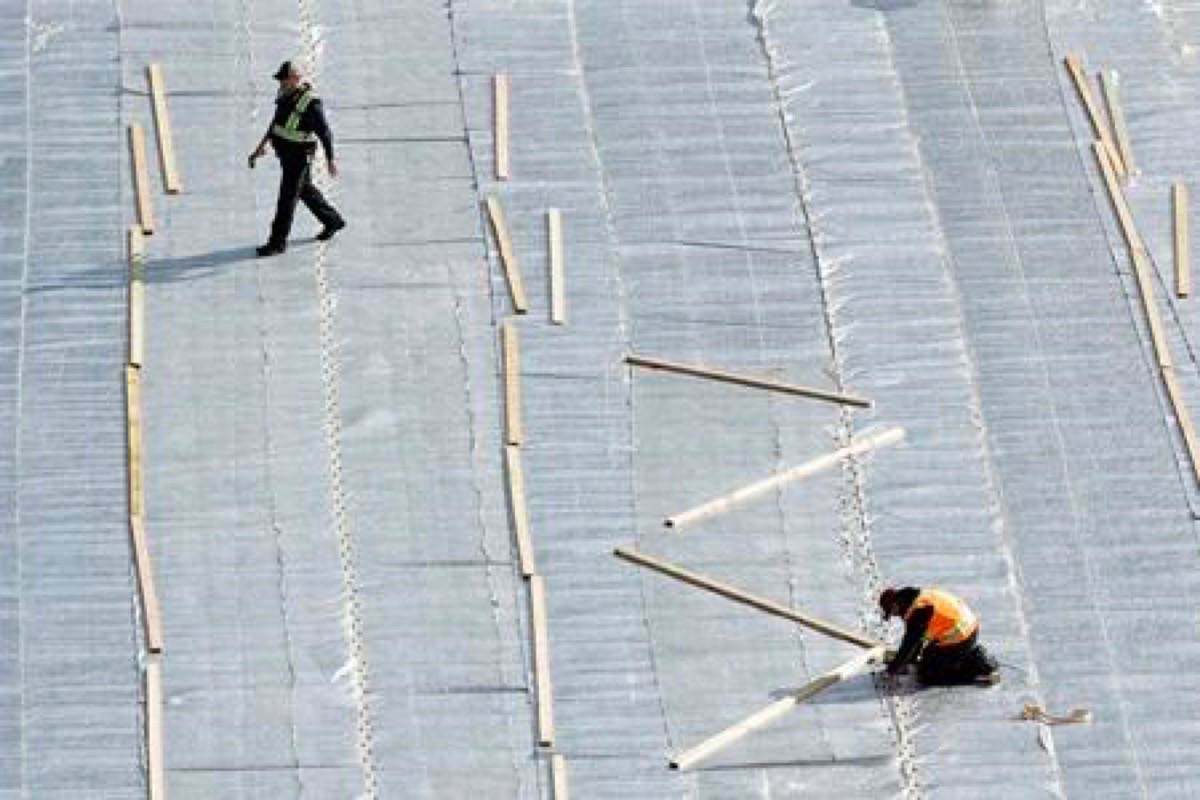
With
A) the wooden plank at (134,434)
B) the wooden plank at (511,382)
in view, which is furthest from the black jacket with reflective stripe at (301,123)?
the wooden plank at (134,434)

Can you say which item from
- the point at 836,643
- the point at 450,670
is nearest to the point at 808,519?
the point at 836,643

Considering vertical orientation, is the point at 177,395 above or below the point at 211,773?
above

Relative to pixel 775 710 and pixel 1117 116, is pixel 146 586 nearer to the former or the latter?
pixel 775 710

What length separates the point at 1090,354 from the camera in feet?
113

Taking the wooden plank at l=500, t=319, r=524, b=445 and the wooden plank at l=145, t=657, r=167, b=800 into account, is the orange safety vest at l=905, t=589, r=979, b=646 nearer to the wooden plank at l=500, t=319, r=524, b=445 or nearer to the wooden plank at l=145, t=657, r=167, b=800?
the wooden plank at l=500, t=319, r=524, b=445

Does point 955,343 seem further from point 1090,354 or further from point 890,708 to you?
point 890,708

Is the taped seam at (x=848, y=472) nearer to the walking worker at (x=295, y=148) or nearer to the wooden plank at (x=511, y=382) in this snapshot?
the wooden plank at (x=511, y=382)

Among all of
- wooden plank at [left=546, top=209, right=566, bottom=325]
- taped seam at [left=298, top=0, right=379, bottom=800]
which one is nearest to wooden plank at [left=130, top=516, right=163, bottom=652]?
taped seam at [left=298, top=0, right=379, bottom=800]

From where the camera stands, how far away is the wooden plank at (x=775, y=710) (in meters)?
30.3

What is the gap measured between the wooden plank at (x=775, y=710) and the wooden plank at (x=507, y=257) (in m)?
5.14

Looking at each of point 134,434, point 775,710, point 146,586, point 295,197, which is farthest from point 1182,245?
point 146,586

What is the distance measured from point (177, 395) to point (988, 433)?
273 inches

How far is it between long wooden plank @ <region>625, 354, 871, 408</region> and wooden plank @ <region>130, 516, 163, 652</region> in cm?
467

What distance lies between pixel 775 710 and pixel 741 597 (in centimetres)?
129
